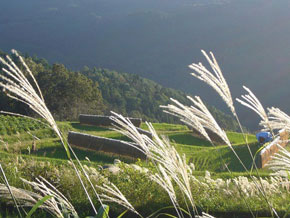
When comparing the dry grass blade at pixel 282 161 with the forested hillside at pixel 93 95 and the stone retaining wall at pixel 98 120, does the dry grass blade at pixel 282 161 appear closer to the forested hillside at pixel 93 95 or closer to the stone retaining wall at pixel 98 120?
the forested hillside at pixel 93 95

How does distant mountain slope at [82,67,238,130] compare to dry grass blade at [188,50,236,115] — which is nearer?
dry grass blade at [188,50,236,115]

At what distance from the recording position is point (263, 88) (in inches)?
4719

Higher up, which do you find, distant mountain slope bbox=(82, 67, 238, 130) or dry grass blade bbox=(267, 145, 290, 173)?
dry grass blade bbox=(267, 145, 290, 173)

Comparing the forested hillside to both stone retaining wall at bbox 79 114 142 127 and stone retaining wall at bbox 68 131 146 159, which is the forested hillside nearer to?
stone retaining wall at bbox 68 131 146 159

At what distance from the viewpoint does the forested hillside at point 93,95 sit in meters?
38.1

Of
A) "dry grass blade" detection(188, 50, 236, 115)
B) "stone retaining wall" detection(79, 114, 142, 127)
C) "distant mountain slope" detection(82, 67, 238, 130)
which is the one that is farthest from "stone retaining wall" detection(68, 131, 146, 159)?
"distant mountain slope" detection(82, 67, 238, 130)

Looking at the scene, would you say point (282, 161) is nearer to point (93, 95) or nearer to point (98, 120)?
point (98, 120)

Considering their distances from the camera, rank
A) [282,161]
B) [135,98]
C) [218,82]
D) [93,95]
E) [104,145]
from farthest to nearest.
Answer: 1. [135,98]
2. [93,95]
3. [104,145]
4. [282,161]
5. [218,82]

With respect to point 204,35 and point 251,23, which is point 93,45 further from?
point 251,23

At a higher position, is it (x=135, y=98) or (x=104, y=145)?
(x=104, y=145)

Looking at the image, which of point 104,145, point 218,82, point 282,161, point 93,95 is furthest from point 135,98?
point 218,82

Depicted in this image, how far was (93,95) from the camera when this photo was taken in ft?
141

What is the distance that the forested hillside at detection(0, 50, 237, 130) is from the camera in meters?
38.1

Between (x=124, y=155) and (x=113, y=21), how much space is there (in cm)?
18730
